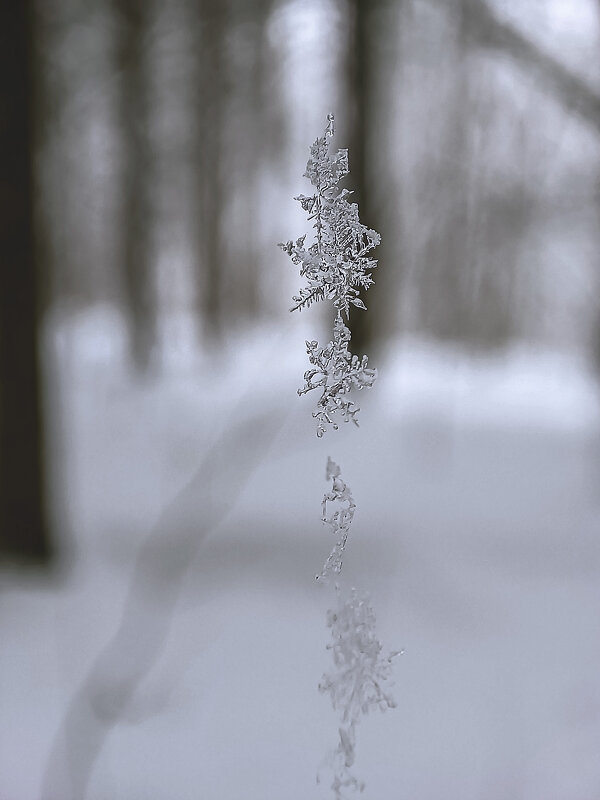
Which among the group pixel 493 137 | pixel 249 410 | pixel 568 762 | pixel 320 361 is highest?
pixel 493 137

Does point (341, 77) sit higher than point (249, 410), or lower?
higher

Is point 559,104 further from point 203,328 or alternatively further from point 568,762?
point 203,328

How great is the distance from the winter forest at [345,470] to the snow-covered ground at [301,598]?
16 millimetres

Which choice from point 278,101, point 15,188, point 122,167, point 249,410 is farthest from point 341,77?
point 122,167

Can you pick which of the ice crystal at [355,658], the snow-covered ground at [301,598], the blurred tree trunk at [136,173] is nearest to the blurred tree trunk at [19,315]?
the snow-covered ground at [301,598]

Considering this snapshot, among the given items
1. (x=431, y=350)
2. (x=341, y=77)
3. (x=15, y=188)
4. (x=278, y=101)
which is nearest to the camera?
(x=15, y=188)

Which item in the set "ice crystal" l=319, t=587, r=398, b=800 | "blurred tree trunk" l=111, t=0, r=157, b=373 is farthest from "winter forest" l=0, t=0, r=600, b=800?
"blurred tree trunk" l=111, t=0, r=157, b=373

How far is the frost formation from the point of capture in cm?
42

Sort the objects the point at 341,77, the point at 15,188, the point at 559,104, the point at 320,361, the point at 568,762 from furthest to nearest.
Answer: the point at 341,77 < the point at 559,104 < the point at 15,188 < the point at 568,762 < the point at 320,361

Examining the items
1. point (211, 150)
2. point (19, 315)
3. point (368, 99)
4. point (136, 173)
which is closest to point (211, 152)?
point (211, 150)

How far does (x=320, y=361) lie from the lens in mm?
429

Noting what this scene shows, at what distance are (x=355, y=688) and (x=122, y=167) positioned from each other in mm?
9369

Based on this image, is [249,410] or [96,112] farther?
[96,112]

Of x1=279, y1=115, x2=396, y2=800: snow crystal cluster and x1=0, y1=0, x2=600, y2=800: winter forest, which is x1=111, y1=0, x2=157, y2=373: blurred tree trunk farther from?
x1=279, y1=115, x2=396, y2=800: snow crystal cluster
